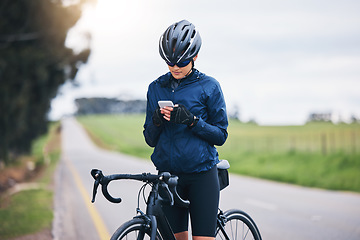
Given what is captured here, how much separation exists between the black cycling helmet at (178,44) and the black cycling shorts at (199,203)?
2.48 ft

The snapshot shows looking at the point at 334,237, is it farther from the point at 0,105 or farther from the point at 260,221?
the point at 0,105

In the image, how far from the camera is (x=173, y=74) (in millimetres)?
3191

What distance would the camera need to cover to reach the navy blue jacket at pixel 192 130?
3.11 metres

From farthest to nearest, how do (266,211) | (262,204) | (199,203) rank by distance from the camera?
(262,204) < (266,211) < (199,203)

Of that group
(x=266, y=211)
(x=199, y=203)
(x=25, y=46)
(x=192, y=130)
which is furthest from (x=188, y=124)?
(x=25, y=46)

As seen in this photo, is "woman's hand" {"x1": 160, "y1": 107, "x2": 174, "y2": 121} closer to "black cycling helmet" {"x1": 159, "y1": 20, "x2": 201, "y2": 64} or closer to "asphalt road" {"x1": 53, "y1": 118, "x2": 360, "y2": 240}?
"black cycling helmet" {"x1": 159, "y1": 20, "x2": 201, "y2": 64}

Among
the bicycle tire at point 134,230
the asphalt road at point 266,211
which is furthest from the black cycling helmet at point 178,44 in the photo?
the asphalt road at point 266,211

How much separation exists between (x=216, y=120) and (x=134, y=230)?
866 mm

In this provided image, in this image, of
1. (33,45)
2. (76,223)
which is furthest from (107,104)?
(76,223)

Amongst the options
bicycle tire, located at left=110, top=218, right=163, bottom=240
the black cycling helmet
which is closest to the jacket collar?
the black cycling helmet

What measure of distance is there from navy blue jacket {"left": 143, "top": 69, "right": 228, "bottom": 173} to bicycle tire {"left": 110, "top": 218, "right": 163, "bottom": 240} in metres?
0.39

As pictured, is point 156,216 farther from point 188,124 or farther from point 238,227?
point 238,227

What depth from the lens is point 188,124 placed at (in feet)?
9.88

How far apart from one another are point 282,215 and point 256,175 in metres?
10.1
